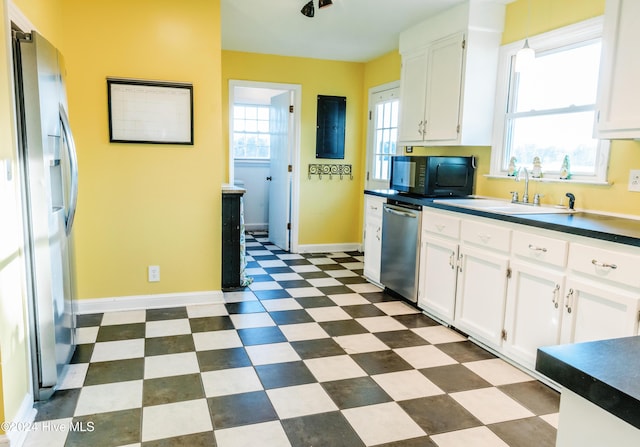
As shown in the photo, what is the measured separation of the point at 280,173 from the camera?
19.4 feet

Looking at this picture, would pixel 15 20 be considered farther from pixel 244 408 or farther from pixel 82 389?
pixel 244 408

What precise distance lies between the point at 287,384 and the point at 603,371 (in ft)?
6.27

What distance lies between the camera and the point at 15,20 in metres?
1.97

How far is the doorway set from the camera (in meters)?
5.56

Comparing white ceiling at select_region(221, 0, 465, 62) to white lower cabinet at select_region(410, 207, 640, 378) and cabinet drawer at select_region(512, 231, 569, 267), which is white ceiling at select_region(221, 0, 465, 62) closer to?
white lower cabinet at select_region(410, 207, 640, 378)

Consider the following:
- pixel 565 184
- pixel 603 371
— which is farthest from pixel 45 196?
pixel 565 184

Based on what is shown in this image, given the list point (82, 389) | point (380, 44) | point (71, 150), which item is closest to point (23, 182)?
point (71, 150)

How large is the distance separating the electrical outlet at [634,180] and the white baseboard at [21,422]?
326 cm

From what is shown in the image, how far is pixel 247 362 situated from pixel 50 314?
1058mm

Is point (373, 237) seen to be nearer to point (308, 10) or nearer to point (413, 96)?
point (413, 96)

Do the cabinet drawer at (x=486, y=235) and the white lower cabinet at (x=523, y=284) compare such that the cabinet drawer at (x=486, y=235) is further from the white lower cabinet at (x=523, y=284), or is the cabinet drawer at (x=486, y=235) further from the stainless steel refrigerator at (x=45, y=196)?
the stainless steel refrigerator at (x=45, y=196)

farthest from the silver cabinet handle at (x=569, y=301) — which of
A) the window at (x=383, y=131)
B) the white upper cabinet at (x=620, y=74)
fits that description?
the window at (x=383, y=131)

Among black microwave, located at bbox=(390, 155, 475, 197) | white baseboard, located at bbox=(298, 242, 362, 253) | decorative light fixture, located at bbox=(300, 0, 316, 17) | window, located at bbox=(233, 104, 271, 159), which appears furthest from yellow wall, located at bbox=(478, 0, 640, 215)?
window, located at bbox=(233, 104, 271, 159)

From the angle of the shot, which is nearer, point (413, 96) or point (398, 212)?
point (398, 212)
